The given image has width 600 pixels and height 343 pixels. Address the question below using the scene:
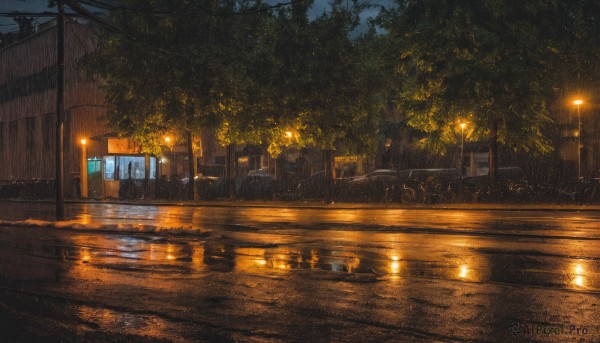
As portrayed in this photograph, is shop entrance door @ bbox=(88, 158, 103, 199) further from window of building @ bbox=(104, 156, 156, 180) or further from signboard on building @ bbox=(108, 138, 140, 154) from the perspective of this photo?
signboard on building @ bbox=(108, 138, 140, 154)

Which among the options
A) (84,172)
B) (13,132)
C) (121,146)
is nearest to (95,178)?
(84,172)

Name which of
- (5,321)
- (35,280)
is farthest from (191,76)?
(5,321)

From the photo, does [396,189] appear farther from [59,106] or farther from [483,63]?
[59,106]

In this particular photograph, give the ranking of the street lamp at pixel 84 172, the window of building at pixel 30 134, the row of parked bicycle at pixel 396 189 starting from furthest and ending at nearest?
the window of building at pixel 30 134, the street lamp at pixel 84 172, the row of parked bicycle at pixel 396 189

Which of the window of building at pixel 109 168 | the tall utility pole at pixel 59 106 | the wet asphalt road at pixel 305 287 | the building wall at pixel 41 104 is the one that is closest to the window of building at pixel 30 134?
the building wall at pixel 41 104

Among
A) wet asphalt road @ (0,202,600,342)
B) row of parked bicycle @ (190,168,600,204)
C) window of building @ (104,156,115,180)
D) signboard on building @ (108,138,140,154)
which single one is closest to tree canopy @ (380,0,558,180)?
row of parked bicycle @ (190,168,600,204)

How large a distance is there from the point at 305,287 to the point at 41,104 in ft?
193

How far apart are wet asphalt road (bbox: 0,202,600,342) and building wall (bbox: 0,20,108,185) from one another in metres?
40.3

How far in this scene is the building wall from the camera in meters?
54.5

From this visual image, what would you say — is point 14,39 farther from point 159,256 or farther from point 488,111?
point 159,256

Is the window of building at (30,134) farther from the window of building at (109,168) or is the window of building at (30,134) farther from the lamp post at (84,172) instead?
the window of building at (109,168)

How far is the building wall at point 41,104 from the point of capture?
54500mm

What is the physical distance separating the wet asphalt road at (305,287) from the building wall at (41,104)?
40.3 m

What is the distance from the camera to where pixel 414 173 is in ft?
129
